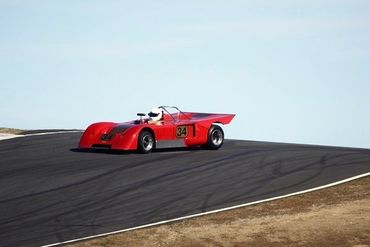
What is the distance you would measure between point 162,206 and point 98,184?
2.78 metres

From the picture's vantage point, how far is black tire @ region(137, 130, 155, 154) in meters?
19.9

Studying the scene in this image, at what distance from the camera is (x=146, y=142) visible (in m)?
20.2

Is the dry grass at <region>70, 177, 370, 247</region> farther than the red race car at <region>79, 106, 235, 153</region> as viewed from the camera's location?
No

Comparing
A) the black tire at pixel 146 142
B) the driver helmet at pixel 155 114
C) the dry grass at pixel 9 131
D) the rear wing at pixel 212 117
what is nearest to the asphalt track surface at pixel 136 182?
the black tire at pixel 146 142

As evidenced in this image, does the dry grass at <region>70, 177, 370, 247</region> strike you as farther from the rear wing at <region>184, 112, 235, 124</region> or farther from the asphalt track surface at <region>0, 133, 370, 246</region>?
the rear wing at <region>184, 112, 235, 124</region>

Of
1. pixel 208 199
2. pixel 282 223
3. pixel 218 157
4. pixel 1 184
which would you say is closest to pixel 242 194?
pixel 208 199

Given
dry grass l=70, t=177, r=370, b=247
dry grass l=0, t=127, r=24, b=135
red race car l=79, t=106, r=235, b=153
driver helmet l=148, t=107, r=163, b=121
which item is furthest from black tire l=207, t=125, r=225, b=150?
dry grass l=0, t=127, r=24, b=135

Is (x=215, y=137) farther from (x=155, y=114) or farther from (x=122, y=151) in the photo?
(x=122, y=151)

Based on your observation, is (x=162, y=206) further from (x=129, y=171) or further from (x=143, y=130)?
(x=143, y=130)

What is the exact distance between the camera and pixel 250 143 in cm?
2433

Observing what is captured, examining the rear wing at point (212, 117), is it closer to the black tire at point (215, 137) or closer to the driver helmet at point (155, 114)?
the black tire at point (215, 137)

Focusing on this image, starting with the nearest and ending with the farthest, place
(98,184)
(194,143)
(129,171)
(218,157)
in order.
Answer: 1. (98,184)
2. (129,171)
3. (218,157)
4. (194,143)

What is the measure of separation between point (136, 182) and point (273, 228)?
529 cm

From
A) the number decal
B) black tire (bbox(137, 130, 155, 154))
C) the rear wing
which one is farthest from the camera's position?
the rear wing
